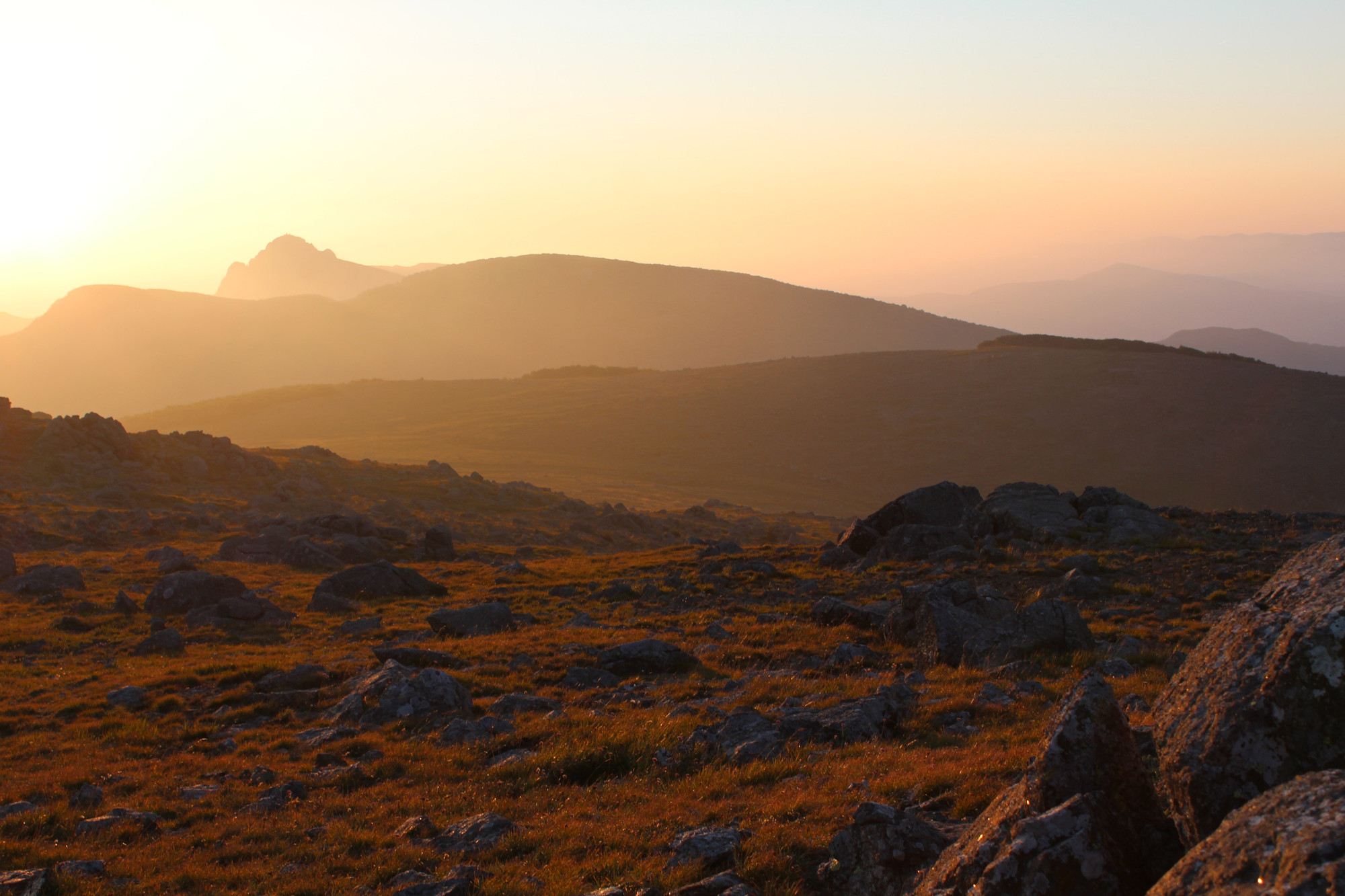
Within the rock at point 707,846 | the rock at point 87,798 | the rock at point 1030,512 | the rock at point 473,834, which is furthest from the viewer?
the rock at point 1030,512

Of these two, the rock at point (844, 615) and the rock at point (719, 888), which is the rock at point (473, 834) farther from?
the rock at point (844, 615)

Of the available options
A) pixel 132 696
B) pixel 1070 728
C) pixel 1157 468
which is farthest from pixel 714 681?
pixel 1157 468

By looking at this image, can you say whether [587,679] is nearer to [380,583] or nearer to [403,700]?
[403,700]

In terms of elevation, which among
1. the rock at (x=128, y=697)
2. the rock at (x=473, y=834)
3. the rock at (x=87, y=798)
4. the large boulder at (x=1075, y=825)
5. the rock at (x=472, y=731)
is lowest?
the rock at (x=128, y=697)

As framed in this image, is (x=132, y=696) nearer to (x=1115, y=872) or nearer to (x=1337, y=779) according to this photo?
(x=1115, y=872)

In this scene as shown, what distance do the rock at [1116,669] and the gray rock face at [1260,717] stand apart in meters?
9.09

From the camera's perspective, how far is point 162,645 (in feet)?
71.5

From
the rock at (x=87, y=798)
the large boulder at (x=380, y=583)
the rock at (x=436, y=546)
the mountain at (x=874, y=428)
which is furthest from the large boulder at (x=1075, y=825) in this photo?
the mountain at (x=874, y=428)

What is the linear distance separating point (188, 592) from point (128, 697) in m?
9.73

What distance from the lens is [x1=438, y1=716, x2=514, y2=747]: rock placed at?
1366 centimetres

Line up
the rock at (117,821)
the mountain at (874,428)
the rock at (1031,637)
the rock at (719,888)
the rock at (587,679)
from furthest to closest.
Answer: the mountain at (874,428), the rock at (587,679), the rock at (1031,637), the rock at (117,821), the rock at (719,888)

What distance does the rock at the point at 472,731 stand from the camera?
44.8ft

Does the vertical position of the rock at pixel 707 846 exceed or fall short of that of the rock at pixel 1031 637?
it exceeds it

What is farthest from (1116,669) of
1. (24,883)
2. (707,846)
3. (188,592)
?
(188,592)
